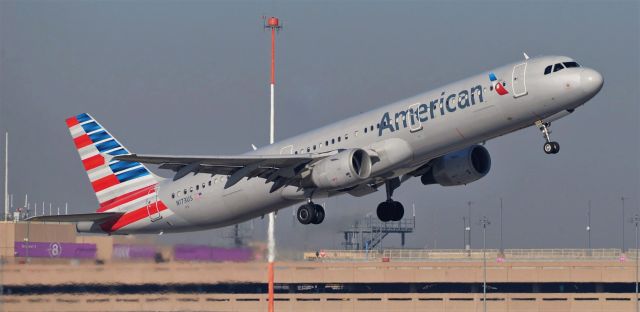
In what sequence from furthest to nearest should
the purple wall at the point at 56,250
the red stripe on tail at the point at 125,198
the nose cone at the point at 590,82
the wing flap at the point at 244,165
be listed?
1. the red stripe on tail at the point at 125,198
2. the purple wall at the point at 56,250
3. the wing flap at the point at 244,165
4. the nose cone at the point at 590,82

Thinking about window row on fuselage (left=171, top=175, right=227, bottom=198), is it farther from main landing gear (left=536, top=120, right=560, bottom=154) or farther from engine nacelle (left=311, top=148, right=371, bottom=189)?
main landing gear (left=536, top=120, right=560, bottom=154)

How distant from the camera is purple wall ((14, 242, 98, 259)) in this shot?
6106cm

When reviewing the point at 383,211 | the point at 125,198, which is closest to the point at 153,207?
the point at 125,198

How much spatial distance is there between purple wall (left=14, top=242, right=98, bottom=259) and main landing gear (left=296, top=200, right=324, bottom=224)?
10888 mm

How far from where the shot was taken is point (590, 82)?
49406 millimetres

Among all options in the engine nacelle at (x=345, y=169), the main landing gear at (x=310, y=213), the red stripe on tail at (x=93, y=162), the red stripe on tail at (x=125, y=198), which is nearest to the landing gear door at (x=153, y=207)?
the red stripe on tail at (x=125, y=198)

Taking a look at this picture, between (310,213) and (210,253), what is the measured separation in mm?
7723

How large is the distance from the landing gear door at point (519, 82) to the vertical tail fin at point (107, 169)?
19.1 metres

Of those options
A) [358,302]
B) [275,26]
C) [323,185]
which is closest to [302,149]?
[323,185]

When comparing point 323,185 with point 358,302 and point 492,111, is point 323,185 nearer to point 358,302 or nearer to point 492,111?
point 492,111

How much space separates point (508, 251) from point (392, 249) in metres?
→ 8.25

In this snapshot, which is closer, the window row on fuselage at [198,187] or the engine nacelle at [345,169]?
the engine nacelle at [345,169]

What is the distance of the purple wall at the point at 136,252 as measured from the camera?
2387 inches

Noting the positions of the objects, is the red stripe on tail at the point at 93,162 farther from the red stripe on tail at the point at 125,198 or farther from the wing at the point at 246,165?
the wing at the point at 246,165
